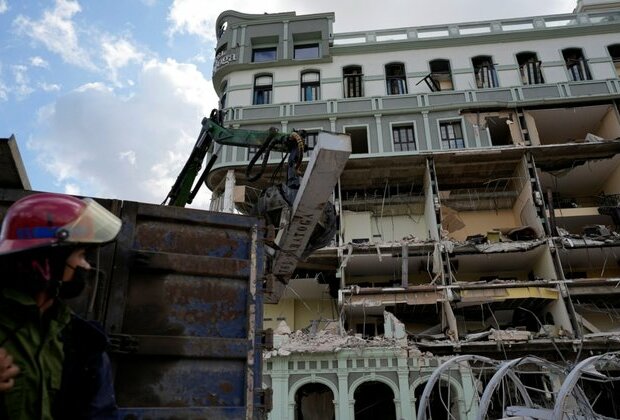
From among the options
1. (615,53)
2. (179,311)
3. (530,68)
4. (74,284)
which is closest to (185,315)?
(179,311)

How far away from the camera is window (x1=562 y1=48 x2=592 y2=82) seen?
22375mm

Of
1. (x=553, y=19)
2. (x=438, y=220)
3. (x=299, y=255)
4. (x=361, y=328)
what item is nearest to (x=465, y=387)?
(x=361, y=328)

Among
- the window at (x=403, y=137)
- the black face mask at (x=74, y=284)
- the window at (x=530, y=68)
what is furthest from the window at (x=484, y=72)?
the black face mask at (x=74, y=284)

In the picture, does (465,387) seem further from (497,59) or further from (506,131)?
(497,59)

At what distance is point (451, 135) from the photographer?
21594 millimetres

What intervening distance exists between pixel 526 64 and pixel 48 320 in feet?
83.7

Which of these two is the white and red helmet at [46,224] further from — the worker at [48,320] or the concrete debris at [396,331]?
the concrete debris at [396,331]

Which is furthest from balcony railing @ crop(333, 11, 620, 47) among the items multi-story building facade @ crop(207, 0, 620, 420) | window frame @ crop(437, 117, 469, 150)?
window frame @ crop(437, 117, 469, 150)

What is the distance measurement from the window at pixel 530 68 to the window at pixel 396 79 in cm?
583

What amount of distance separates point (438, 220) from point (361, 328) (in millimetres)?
5943

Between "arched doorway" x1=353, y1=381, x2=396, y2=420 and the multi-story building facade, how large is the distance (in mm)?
62

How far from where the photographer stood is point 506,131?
73.6 ft

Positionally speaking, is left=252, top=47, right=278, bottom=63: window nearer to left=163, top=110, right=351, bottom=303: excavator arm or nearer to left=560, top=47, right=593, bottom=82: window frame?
left=560, top=47, right=593, bottom=82: window frame

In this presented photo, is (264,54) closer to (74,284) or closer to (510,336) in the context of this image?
(510,336)
